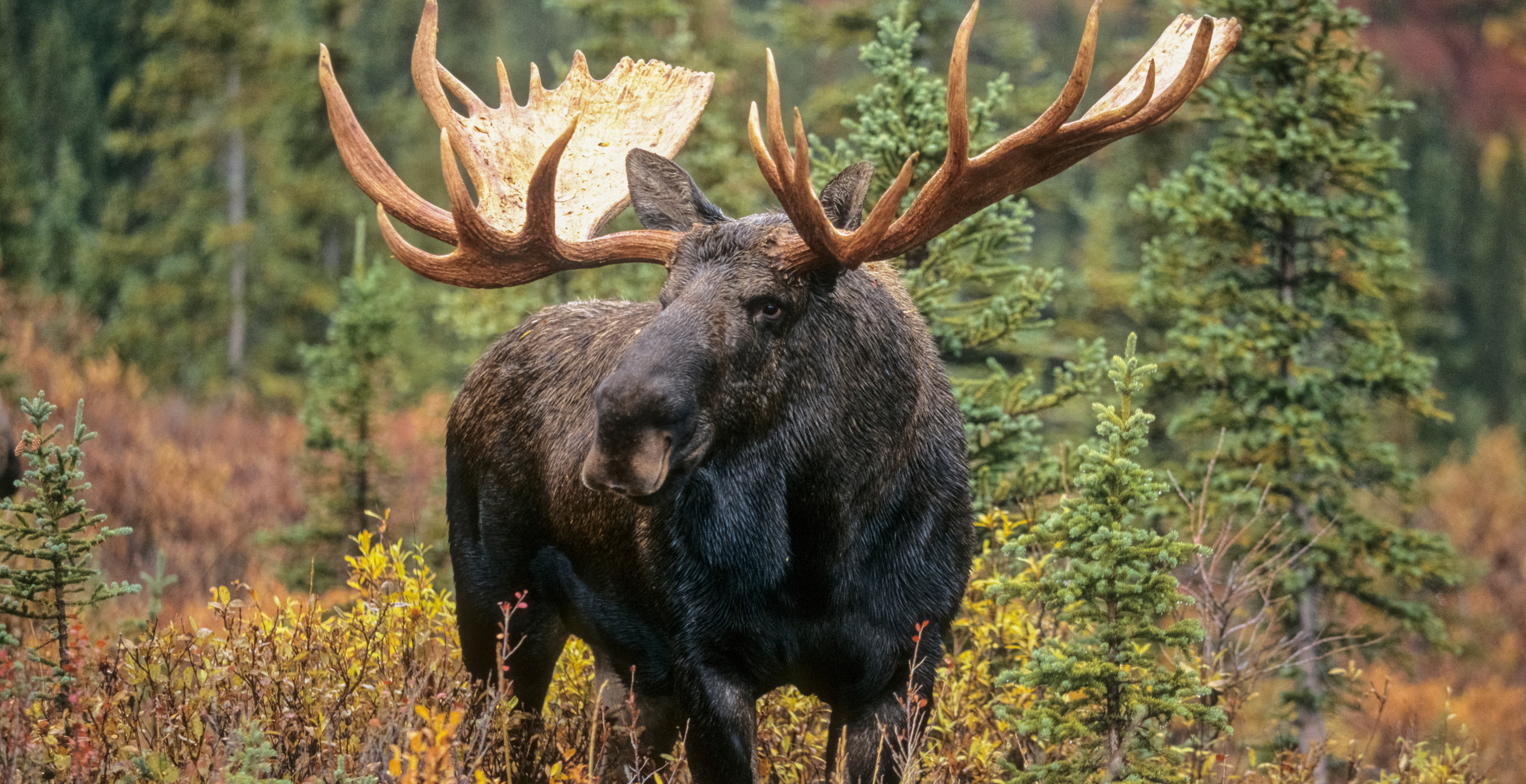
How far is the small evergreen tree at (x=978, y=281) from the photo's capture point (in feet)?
21.3

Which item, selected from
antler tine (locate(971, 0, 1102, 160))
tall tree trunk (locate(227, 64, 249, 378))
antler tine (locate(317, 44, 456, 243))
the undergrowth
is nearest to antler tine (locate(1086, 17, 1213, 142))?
antler tine (locate(971, 0, 1102, 160))

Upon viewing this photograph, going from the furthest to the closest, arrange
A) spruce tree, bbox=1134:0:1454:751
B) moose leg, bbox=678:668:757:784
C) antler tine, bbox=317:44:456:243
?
spruce tree, bbox=1134:0:1454:751 → antler tine, bbox=317:44:456:243 → moose leg, bbox=678:668:757:784

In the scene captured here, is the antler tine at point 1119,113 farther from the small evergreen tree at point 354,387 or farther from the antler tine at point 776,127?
the small evergreen tree at point 354,387

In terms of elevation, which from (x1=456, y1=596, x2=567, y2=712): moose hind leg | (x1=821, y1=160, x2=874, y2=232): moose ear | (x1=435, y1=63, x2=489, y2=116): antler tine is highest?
(x1=435, y1=63, x2=489, y2=116): antler tine

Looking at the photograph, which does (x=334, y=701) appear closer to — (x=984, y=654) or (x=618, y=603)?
(x=618, y=603)

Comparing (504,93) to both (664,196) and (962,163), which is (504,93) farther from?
(962,163)

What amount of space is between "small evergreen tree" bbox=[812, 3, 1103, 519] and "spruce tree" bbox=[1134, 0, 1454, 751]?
6.30 ft

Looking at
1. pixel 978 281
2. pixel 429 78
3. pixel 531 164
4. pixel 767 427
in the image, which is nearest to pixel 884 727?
pixel 767 427

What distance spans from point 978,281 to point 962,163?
3.02 metres

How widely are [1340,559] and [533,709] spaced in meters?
6.15

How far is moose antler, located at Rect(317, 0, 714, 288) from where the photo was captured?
430 cm

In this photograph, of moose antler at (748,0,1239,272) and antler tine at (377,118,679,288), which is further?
antler tine at (377,118,679,288)

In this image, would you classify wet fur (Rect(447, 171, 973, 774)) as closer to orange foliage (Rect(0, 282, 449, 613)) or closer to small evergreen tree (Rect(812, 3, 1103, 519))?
small evergreen tree (Rect(812, 3, 1103, 519))

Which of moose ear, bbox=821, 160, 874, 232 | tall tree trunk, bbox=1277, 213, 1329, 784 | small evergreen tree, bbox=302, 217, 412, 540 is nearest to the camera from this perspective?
moose ear, bbox=821, 160, 874, 232
